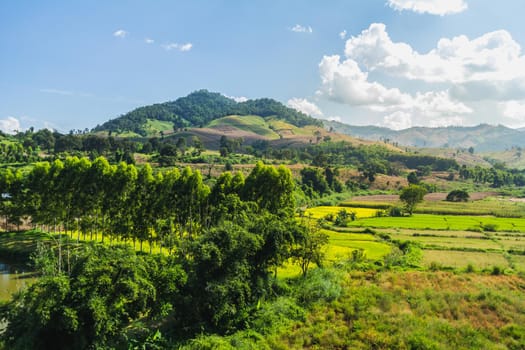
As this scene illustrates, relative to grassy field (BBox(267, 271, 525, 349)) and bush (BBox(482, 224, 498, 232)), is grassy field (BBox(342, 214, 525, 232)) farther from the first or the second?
grassy field (BBox(267, 271, 525, 349))

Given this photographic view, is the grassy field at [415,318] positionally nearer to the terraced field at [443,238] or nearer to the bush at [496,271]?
the bush at [496,271]

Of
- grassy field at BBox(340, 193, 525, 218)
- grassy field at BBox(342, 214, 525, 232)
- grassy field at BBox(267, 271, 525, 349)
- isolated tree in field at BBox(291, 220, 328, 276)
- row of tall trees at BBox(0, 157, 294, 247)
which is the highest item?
row of tall trees at BBox(0, 157, 294, 247)

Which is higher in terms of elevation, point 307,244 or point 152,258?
point 152,258

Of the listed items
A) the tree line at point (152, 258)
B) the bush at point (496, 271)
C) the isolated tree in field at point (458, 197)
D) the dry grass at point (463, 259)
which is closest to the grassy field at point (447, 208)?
the isolated tree in field at point (458, 197)

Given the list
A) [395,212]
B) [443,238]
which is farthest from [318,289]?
[395,212]

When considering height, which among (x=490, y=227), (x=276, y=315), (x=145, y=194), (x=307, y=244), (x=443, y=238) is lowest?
(x=443, y=238)

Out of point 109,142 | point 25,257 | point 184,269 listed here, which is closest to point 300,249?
point 184,269

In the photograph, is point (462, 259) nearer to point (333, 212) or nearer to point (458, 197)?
point (333, 212)

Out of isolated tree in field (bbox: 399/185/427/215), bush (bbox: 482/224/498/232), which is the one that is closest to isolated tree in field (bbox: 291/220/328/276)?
bush (bbox: 482/224/498/232)

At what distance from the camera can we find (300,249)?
29.6 metres

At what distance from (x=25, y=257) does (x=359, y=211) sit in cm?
6170

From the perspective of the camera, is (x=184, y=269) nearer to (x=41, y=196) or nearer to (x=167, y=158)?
(x=41, y=196)

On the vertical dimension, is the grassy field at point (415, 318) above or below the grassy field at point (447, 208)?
above

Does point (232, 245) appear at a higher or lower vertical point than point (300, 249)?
higher
